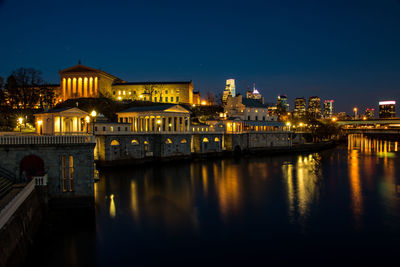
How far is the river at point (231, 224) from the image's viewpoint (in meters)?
18.8

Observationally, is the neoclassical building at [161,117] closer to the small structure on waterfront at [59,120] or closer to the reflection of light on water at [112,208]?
the small structure on waterfront at [59,120]

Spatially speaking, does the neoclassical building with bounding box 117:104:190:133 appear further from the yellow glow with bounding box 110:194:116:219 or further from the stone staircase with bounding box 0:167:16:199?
the stone staircase with bounding box 0:167:16:199

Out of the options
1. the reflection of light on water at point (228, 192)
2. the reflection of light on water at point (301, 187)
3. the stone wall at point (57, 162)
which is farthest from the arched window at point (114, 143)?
the reflection of light on water at point (301, 187)

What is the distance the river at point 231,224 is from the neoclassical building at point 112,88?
229 feet

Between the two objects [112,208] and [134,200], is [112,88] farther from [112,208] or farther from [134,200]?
[112,208]

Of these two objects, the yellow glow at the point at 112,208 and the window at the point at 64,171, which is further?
the yellow glow at the point at 112,208

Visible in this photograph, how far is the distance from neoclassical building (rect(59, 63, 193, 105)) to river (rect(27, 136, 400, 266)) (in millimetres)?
69697

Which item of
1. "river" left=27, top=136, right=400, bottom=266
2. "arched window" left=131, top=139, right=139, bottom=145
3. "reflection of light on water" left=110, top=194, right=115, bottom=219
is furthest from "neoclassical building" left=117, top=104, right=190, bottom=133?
"reflection of light on water" left=110, top=194, right=115, bottom=219

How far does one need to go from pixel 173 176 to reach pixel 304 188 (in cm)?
1987

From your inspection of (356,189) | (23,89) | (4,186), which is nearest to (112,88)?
(23,89)

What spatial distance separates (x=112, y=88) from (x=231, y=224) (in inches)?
4098

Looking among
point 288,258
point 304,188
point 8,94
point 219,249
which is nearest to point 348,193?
point 304,188

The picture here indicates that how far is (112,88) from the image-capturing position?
117 m

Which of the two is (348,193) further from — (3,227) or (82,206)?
(3,227)
